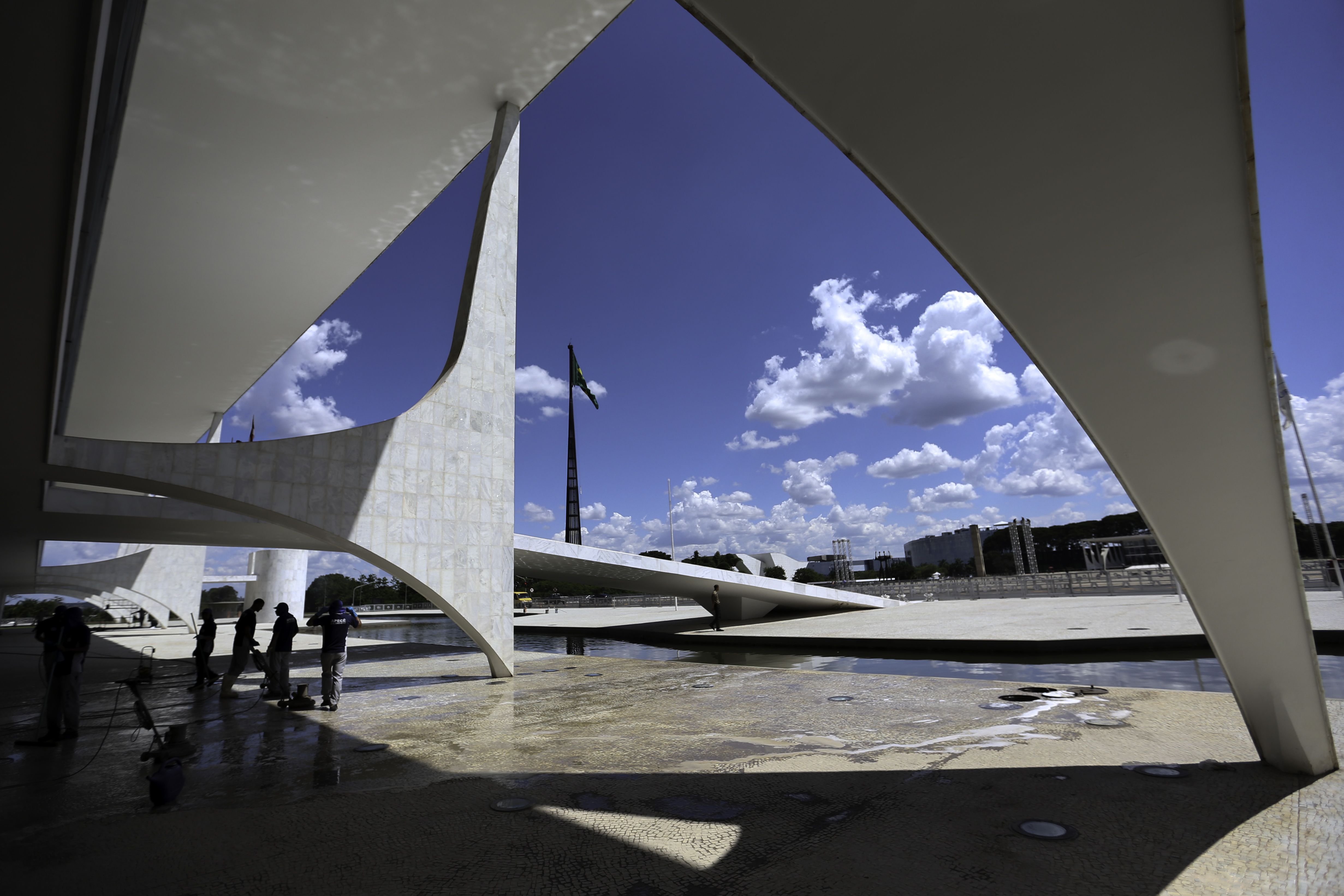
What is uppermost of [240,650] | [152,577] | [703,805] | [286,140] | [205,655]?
[286,140]

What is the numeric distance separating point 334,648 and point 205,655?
5032 mm

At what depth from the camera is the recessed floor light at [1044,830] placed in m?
3.40

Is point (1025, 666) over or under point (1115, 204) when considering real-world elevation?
under

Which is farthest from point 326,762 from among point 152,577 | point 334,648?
point 152,577

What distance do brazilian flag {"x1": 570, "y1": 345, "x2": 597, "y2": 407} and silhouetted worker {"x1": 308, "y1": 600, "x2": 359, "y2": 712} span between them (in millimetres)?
27881

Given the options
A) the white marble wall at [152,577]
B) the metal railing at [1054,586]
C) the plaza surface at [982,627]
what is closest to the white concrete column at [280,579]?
the white marble wall at [152,577]

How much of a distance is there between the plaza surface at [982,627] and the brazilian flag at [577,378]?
13731mm

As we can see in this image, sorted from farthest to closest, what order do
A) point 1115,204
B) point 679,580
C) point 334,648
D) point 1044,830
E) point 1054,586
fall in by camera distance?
1. point 1054,586
2. point 679,580
3. point 334,648
4. point 1044,830
5. point 1115,204

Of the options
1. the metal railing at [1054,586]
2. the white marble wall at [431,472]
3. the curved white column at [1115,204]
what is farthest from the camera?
the metal railing at [1054,586]

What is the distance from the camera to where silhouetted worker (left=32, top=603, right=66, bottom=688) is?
688cm

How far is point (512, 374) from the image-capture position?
1261cm

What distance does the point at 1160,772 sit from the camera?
4.41 m

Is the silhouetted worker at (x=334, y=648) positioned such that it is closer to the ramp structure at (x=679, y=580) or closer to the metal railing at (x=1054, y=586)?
the ramp structure at (x=679, y=580)

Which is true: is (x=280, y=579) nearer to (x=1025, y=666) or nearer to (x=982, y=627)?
(x=982, y=627)
